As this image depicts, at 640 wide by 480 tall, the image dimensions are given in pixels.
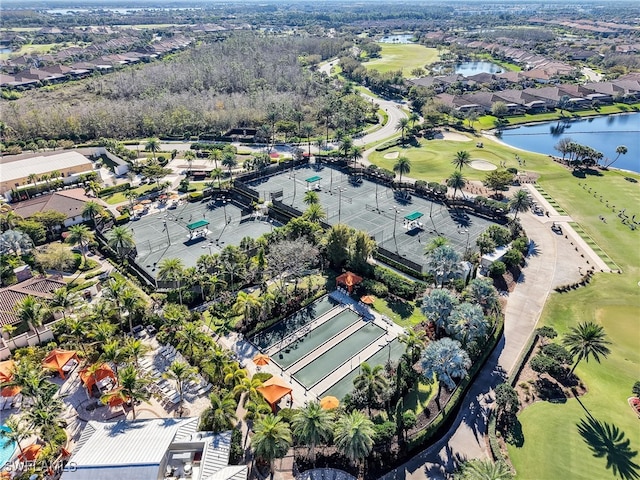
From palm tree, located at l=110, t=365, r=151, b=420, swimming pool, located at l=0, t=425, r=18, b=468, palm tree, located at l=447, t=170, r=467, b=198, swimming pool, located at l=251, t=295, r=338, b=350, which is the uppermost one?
palm tree, located at l=110, t=365, r=151, b=420

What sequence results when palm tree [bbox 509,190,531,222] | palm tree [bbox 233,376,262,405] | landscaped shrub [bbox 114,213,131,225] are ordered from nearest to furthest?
palm tree [bbox 233,376,262,405] < palm tree [bbox 509,190,531,222] < landscaped shrub [bbox 114,213,131,225]

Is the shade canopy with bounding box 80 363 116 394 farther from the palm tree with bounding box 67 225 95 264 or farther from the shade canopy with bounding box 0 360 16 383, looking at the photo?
the palm tree with bounding box 67 225 95 264

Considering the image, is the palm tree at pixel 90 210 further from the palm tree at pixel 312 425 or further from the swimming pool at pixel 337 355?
the palm tree at pixel 312 425

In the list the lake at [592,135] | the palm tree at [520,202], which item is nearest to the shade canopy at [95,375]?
the palm tree at [520,202]

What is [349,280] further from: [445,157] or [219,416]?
[445,157]

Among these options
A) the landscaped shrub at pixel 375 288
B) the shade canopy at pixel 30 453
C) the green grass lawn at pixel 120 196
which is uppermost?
the shade canopy at pixel 30 453

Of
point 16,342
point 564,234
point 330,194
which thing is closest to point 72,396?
point 16,342

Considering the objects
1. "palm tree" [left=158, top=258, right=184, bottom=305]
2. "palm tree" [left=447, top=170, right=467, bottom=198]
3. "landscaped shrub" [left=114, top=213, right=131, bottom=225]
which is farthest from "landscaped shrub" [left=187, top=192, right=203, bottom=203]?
"palm tree" [left=447, top=170, right=467, bottom=198]

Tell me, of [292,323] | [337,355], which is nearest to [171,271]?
[292,323]
